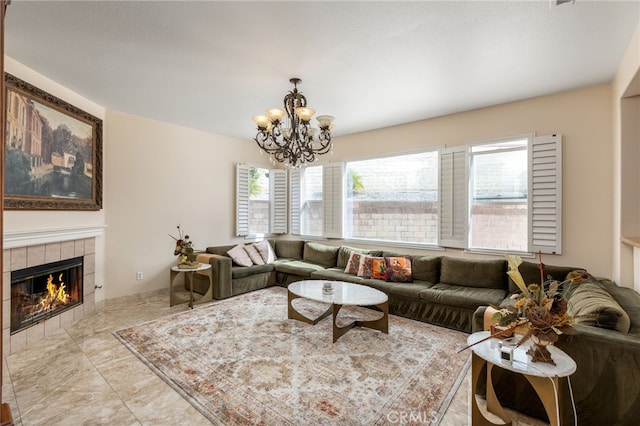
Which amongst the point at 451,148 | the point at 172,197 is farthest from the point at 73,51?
the point at 451,148

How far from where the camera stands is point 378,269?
410 cm

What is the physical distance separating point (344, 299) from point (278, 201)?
330cm

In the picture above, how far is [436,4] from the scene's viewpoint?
6.54ft

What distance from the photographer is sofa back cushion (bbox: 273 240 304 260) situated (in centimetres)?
552

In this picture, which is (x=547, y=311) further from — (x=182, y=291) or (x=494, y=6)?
(x=182, y=291)

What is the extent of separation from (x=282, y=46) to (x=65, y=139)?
2746mm

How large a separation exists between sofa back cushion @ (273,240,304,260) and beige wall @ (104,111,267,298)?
0.92m

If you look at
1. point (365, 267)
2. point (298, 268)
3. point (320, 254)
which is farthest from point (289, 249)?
point (365, 267)

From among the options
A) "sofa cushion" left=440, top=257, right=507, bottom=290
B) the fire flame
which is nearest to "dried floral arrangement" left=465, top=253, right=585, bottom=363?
"sofa cushion" left=440, top=257, right=507, bottom=290

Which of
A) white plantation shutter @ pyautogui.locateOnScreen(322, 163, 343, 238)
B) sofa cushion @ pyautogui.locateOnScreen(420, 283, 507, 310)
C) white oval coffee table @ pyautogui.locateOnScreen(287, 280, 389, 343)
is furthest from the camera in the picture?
white plantation shutter @ pyautogui.locateOnScreen(322, 163, 343, 238)

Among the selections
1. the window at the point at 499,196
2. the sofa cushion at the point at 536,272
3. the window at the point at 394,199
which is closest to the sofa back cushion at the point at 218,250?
the window at the point at 394,199

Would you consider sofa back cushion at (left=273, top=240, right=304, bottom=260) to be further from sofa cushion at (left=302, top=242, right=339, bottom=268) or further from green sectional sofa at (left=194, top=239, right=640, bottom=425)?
sofa cushion at (left=302, top=242, right=339, bottom=268)

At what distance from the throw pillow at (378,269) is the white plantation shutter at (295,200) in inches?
83.3

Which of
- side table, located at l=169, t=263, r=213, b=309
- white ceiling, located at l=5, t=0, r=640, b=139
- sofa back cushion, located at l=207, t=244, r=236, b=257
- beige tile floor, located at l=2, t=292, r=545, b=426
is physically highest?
white ceiling, located at l=5, t=0, r=640, b=139
